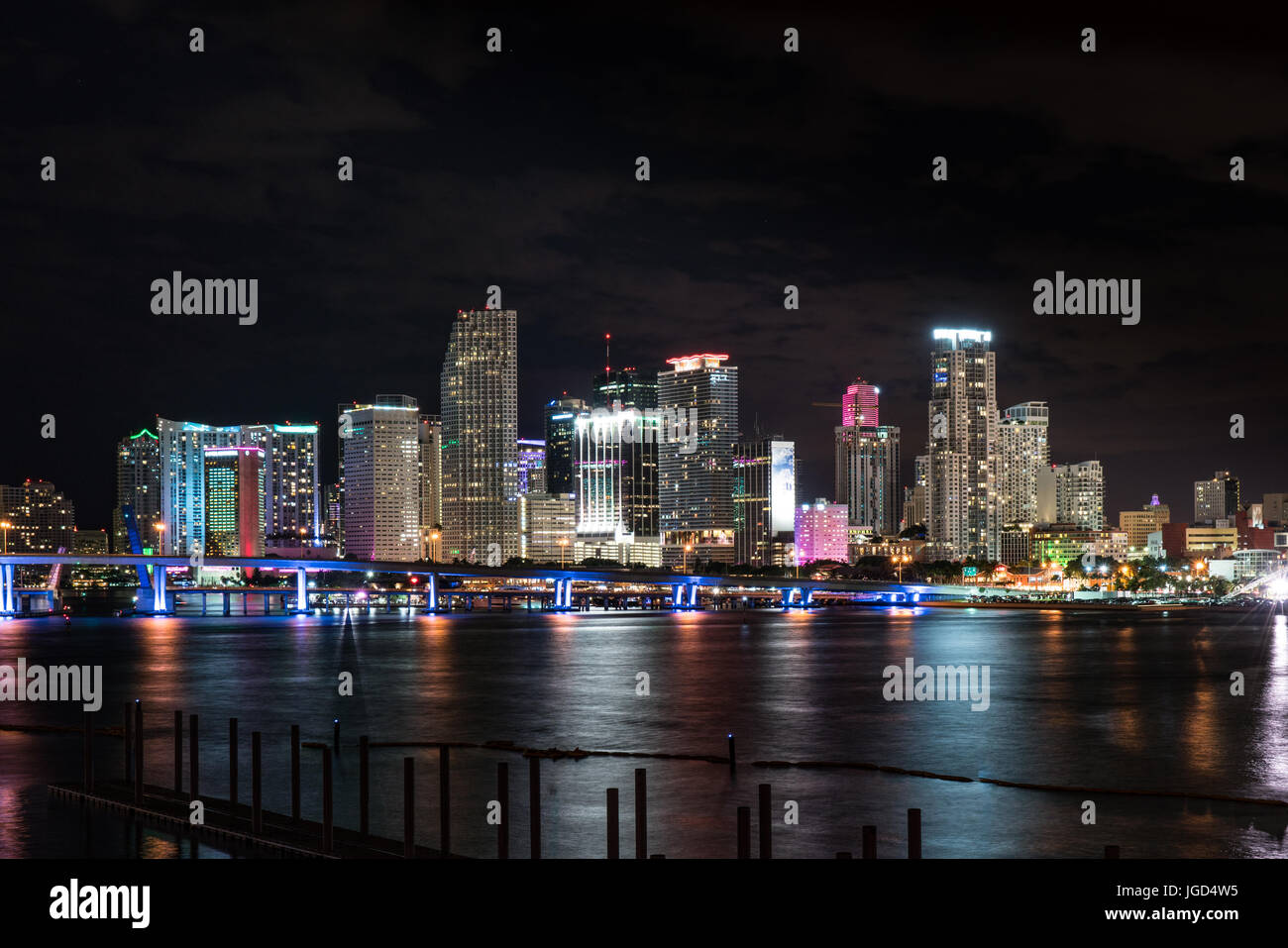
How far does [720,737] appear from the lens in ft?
188

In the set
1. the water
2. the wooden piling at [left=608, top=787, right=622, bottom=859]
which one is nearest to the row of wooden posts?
the wooden piling at [left=608, top=787, right=622, bottom=859]

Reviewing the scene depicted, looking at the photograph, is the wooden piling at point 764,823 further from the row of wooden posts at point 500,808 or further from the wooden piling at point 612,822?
the wooden piling at point 612,822

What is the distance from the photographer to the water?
34000 mm

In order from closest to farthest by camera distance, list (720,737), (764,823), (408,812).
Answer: (764,823), (408,812), (720,737)

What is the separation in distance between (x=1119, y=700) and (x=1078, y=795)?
37214 mm

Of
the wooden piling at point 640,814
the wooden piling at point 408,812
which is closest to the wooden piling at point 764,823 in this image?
the wooden piling at point 640,814

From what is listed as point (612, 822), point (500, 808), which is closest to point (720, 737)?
point (500, 808)

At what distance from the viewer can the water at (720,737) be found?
34.0m

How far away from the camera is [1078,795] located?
41.6m

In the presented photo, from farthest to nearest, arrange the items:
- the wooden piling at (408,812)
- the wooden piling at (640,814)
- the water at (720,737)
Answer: the water at (720,737)
the wooden piling at (408,812)
the wooden piling at (640,814)

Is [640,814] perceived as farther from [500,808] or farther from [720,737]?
[720,737]

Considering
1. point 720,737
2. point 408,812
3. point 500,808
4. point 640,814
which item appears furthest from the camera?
point 720,737
